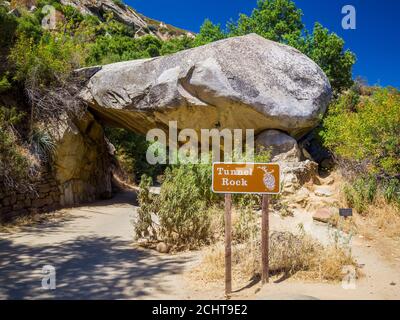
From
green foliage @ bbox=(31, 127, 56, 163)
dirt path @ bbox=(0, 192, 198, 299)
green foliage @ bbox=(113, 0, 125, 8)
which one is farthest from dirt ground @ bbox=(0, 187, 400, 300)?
green foliage @ bbox=(113, 0, 125, 8)

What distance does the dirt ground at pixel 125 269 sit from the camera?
424cm

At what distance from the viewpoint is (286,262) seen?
489 centimetres

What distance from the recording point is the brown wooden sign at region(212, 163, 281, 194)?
4289 millimetres

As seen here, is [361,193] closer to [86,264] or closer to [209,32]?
[86,264]

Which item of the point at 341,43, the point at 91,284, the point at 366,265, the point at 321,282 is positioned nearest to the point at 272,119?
the point at 366,265

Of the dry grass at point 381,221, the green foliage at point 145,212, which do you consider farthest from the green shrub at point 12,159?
the dry grass at point 381,221

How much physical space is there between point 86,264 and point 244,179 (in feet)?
8.80

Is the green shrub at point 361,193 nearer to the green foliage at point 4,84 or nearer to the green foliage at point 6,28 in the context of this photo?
the green foliage at point 4,84

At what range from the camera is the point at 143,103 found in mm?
10625

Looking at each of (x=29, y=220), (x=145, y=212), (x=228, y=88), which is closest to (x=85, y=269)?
(x=145, y=212)

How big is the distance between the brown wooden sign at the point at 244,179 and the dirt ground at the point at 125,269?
112 cm

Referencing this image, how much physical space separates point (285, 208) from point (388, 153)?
257 cm

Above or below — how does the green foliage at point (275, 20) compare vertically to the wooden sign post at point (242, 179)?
above

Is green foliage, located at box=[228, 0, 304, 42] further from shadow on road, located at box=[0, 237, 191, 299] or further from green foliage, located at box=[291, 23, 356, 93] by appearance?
shadow on road, located at box=[0, 237, 191, 299]
